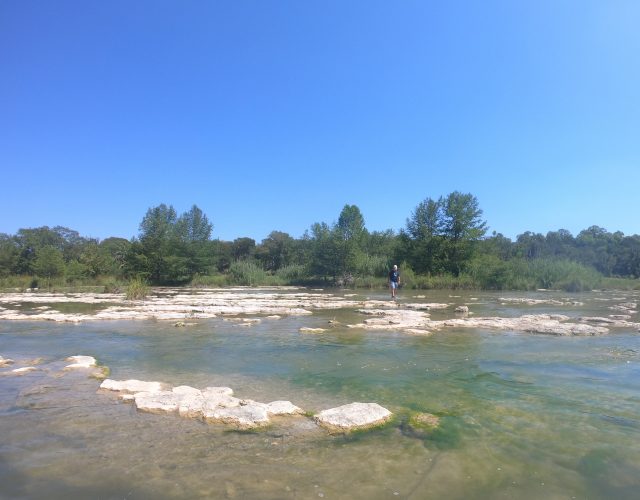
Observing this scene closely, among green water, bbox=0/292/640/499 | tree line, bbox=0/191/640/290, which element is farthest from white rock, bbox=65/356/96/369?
tree line, bbox=0/191/640/290

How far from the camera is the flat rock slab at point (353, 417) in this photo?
163 inches

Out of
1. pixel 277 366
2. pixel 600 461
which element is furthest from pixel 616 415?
pixel 277 366

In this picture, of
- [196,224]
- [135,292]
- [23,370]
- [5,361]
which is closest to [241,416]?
[23,370]

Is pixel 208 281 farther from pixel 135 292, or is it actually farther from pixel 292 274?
pixel 135 292

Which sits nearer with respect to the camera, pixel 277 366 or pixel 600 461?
pixel 600 461

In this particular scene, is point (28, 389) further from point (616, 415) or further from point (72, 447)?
point (616, 415)

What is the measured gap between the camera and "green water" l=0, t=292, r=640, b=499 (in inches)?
118

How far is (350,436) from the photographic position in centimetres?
392

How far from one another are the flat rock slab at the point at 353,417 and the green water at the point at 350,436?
6.0 inches

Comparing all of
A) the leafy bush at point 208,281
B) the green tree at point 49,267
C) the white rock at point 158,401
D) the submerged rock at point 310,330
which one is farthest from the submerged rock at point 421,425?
the leafy bush at point 208,281

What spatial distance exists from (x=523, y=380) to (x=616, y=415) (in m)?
1.47

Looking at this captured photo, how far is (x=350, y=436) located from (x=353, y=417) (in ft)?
1.27

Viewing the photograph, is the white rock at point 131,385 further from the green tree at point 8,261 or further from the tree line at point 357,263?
the green tree at point 8,261

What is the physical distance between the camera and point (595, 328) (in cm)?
1030
